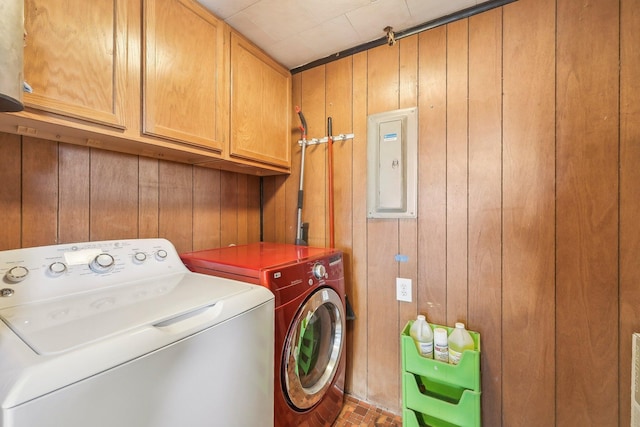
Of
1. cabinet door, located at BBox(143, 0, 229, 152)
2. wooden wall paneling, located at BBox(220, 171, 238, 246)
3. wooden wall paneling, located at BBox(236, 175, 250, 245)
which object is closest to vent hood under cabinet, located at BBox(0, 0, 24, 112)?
cabinet door, located at BBox(143, 0, 229, 152)

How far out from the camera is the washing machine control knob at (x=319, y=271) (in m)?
1.20

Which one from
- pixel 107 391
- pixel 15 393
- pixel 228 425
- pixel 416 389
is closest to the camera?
→ pixel 15 393

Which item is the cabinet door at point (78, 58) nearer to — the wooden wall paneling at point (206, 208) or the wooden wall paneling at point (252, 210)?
the wooden wall paneling at point (206, 208)

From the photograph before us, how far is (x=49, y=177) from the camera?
104cm

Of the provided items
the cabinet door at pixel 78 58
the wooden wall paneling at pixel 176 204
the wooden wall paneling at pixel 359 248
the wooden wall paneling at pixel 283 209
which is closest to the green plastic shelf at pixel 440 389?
the wooden wall paneling at pixel 359 248

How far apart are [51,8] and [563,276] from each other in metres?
2.08

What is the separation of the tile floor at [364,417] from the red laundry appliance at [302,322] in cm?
8

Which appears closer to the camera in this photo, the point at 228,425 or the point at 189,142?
the point at 228,425

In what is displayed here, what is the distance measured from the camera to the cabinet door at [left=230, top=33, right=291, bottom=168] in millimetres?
1392

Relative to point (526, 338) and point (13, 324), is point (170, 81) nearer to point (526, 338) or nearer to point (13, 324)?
point (13, 324)

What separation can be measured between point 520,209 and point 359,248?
81 centimetres

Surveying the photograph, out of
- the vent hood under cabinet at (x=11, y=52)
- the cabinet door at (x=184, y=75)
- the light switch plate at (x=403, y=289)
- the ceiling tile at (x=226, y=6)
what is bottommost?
the light switch plate at (x=403, y=289)

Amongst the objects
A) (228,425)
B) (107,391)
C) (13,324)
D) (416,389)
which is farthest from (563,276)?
(13,324)

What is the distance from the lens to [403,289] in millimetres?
1449
